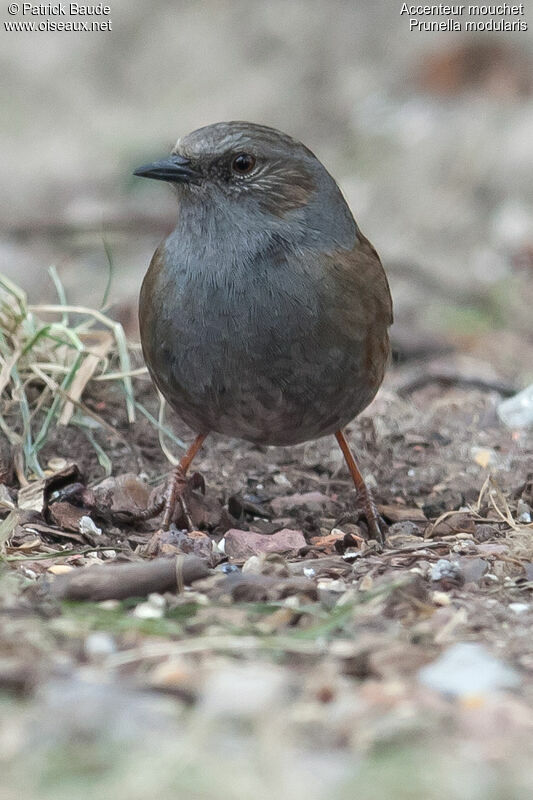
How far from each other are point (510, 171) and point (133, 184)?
11.0 feet

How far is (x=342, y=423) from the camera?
15.9ft

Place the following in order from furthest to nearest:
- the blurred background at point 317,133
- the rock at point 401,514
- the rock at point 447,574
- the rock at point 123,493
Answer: the blurred background at point 317,133 → the rock at point 401,514 → the rock at point 123,493 → the rock at point 447,574

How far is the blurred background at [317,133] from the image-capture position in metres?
8.84

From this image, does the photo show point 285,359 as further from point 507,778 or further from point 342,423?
point 507,778

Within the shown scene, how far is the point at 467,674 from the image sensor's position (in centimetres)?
292

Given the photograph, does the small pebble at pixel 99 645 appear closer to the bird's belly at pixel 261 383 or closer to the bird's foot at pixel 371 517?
the bird's belly at pixel 261 383

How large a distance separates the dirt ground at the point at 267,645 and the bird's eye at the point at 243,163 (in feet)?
4.36

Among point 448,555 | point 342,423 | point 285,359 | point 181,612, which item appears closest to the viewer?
point 181,612

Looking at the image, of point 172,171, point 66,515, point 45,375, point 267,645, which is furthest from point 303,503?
point 267,645

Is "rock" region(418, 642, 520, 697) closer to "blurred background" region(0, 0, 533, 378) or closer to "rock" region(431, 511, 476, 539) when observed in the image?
"rock" region(431, 511, 476, 539)

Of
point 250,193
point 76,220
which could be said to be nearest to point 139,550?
point 250,193

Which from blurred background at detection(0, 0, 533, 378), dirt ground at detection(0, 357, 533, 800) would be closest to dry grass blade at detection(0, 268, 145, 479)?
dirt ground at detection(0, 357, 533, 800)

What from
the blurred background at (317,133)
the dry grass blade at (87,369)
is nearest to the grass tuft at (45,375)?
the dry grass blade at (87,369)

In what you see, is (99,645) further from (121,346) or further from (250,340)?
(121,346)
